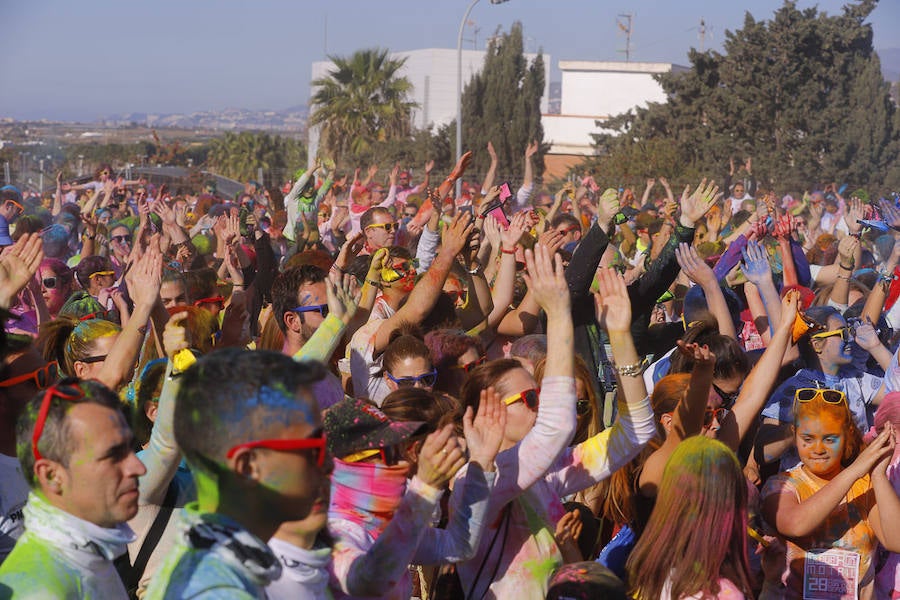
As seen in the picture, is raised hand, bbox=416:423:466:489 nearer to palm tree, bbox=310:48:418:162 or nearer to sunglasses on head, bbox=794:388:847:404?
sunglasses on head, bbox=794:388:847:404

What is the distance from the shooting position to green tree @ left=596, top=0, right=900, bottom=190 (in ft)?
128

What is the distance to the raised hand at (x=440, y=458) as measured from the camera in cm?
273

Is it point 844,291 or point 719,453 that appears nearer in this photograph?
point 719,453

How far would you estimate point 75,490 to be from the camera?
247 cm

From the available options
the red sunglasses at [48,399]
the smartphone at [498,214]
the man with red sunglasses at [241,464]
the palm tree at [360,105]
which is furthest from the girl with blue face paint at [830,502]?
the palm tree at [360,105]

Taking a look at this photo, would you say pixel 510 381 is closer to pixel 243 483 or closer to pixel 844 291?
pixel 243 483

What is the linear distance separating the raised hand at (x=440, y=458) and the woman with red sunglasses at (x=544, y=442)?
→ 23.5 inches

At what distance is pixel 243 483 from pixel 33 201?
16400 millimetres

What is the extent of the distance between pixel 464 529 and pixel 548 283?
2.76 feet

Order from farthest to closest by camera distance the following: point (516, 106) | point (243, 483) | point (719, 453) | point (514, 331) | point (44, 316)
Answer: point (516, 106)
point (514, 331)
point (44, 316)
point (719, 453)
point (243, 483)

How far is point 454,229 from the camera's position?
542 centimetres

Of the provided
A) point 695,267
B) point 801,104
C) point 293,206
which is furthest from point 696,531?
point 801,104

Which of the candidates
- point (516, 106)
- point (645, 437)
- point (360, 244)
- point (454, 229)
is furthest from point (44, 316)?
point (516, 106)

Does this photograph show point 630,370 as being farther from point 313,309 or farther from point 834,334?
point 834,334
